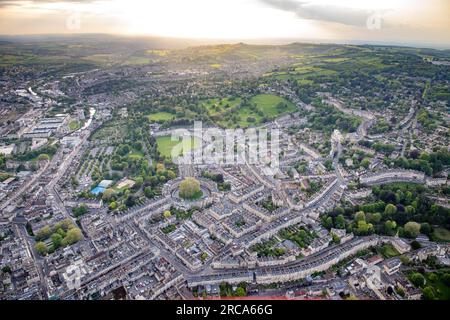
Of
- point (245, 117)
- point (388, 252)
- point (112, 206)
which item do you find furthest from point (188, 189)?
point (245, 117)

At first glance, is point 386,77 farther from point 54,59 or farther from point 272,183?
point 54,59

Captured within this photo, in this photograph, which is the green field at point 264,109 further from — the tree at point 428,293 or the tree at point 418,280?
the tree at point 428,293

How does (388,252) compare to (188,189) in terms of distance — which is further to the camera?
(188,189)

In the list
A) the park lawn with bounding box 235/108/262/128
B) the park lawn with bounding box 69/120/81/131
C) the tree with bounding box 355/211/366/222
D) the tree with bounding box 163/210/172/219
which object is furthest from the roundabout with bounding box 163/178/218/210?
the park lawn with bounding box 69/120/81/131

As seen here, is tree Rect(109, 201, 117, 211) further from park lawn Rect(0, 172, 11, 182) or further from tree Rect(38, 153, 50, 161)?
tree Rect(38, 153, 50, 161)

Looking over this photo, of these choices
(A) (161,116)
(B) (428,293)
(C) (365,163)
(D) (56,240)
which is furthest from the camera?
(A) (161,116)

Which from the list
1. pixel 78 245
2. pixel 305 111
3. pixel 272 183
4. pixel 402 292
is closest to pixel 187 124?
pixel 305 111

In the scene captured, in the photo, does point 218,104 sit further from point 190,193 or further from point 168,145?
point 190,193
